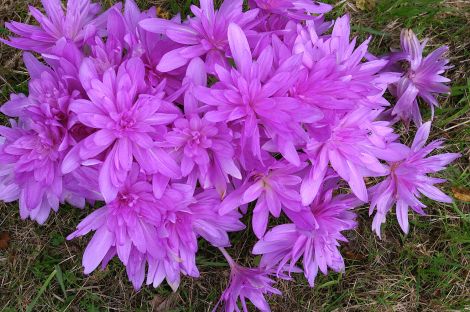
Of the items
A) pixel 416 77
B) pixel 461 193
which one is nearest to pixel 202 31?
pixel 416 77

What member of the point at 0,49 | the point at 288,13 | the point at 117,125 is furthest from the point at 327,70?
the point at 0,49

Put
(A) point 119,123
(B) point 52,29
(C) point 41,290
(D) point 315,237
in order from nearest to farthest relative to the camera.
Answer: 1. (A) point 119,123
2. (B) point 52,29
3. (D) point 315,237
4. (C) point 41,290

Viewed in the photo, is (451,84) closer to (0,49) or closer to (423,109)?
(423,109)

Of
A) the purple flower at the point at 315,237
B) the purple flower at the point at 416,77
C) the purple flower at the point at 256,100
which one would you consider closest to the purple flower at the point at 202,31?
the purple flower at the point at 256,100

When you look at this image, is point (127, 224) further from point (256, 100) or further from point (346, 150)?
point (346, 150)

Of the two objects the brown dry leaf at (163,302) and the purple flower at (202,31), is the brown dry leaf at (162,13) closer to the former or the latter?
the purple flower at (202,31)

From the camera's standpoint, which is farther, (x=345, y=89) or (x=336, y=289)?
(x=336, y=289)
